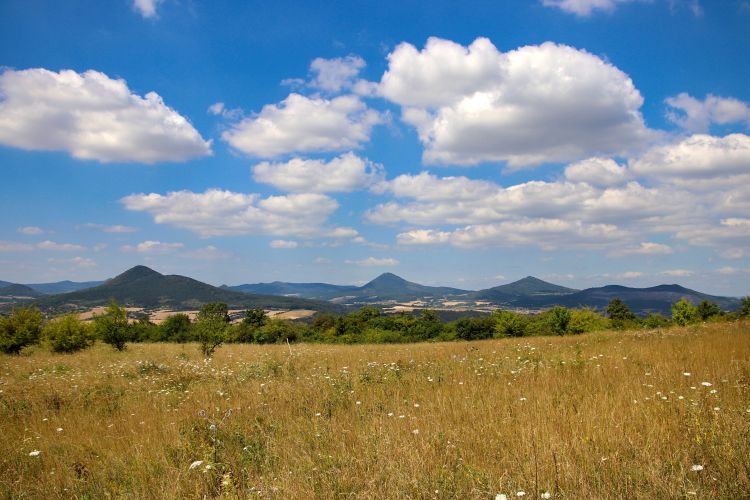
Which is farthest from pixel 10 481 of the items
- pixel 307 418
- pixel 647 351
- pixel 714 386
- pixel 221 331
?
pixel 221 331

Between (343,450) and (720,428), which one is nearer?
(720,428)

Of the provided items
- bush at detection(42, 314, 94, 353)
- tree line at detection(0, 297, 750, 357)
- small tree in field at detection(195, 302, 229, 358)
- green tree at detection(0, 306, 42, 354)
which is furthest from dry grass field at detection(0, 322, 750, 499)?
green tree at detection(0, 306, 42, 354)

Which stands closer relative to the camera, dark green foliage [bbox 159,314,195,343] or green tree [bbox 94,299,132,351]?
green tree [bbox 94,299,132,351]

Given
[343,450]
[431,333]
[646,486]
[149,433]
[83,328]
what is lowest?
[431,333]

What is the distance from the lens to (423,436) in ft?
15.3

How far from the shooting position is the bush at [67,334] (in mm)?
26656

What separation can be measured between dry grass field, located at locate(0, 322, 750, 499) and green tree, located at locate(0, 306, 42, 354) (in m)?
24.4

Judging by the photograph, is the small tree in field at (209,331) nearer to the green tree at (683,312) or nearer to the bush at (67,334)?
the bush at (67,334)

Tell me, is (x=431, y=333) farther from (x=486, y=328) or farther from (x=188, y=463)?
(x=188, y=463)

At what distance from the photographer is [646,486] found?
3.08 m

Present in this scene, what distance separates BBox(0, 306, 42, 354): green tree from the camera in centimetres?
2655

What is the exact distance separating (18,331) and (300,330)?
46.1m

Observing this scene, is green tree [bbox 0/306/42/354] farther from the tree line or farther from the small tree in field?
the small tree in field

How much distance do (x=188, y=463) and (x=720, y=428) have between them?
6.03m
